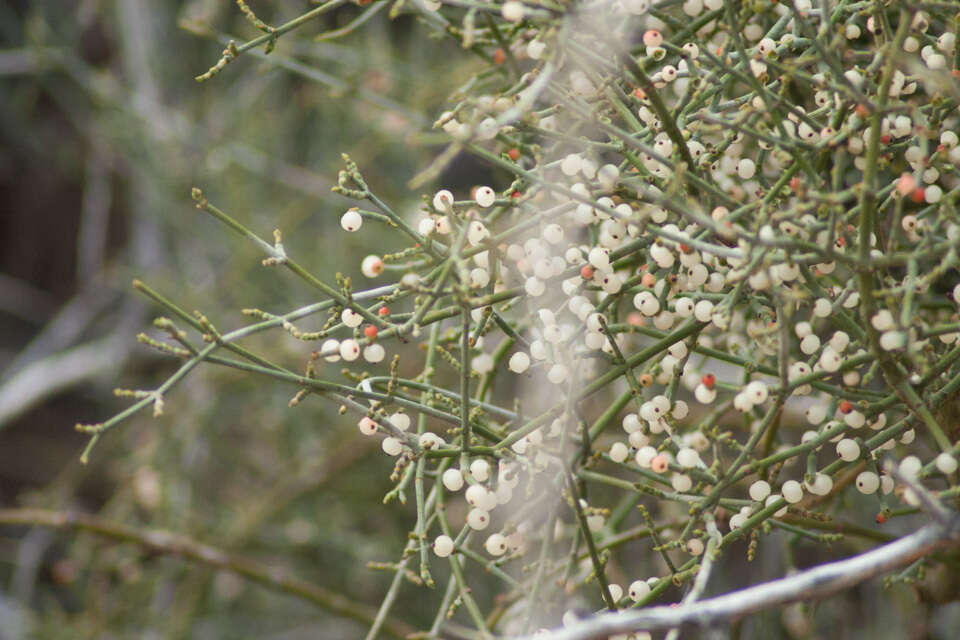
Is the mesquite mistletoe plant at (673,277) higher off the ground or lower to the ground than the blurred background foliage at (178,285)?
lower

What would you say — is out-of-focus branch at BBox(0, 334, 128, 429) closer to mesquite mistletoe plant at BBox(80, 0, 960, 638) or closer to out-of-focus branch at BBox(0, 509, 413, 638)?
out-of-focus branch at BBox(0, 509, 413, 638)

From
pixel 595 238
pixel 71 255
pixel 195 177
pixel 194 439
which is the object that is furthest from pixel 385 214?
pixel 71 255

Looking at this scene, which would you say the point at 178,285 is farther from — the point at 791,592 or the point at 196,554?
the point at 791,592

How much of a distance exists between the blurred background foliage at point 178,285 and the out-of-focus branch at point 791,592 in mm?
712

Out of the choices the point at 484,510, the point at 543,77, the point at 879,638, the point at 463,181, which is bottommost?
the point at 879,638

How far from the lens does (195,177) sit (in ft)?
4.26

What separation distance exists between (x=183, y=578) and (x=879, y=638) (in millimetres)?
847

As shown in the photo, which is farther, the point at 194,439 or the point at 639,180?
the point at 194,439

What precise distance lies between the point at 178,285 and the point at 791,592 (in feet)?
3.72

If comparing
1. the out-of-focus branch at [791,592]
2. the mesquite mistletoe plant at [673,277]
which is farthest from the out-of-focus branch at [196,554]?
the out-of-focus branch at [791,592]

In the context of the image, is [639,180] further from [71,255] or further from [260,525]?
[71,255]

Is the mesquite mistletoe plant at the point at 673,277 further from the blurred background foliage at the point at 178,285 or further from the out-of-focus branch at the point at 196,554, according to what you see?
the blurred background foliage at the point at 178,285

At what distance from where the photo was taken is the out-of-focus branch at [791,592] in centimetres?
28

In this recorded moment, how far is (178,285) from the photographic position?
49.9 inches
